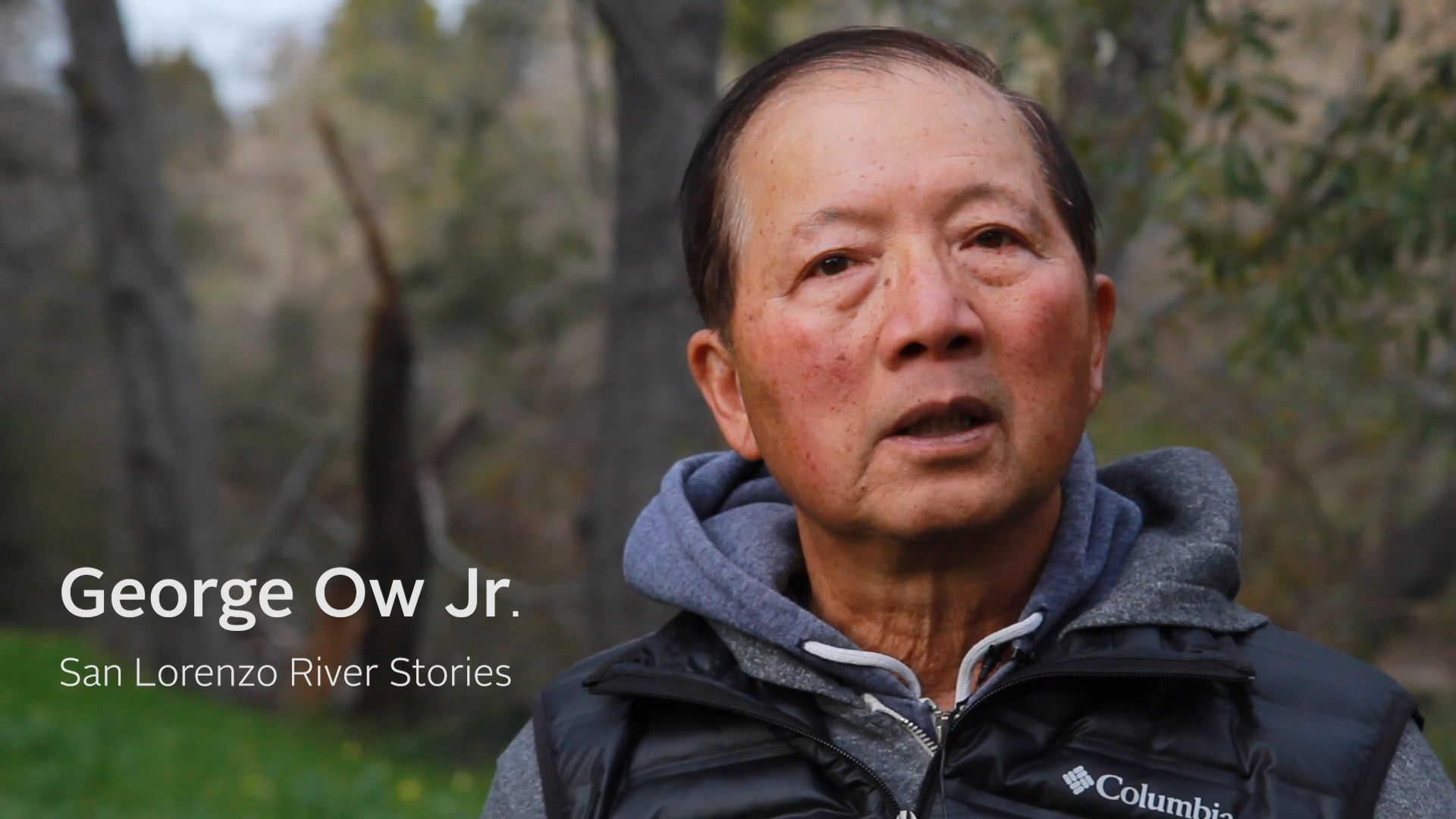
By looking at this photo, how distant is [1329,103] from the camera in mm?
4336

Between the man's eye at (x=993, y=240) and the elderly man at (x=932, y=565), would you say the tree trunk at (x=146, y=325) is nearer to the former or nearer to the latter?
the elderly man at (x=932, y=565)

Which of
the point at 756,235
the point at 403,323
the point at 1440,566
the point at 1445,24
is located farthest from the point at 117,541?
the point at 756,235

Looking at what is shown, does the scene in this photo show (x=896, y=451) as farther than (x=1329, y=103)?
No

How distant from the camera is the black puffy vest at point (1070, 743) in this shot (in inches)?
67.1

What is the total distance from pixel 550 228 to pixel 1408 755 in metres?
15.8

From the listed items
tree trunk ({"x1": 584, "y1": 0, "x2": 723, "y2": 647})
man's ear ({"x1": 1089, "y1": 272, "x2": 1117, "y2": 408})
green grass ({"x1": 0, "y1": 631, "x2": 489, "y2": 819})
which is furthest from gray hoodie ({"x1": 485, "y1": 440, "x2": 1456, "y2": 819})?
A: tree trunk ({"x1": 584, "y1": 0, "x2": 723, "y2": 647})

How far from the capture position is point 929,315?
175cm

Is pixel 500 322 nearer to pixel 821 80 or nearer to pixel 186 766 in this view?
pixel 186 766

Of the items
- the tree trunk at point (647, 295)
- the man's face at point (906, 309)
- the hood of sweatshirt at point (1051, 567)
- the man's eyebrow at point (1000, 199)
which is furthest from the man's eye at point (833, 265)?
the tree trunk at point (647, 295)

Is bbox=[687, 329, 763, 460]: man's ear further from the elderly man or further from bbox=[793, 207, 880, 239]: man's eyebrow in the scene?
bbox=[793, 207, 880, 239]: man's eyebrow

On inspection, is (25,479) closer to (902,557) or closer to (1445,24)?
(1445,24)

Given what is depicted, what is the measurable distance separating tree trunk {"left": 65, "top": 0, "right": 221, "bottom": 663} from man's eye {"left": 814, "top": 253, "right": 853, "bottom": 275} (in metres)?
10.5

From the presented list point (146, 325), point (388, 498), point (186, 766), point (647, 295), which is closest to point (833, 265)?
point (647, 295)

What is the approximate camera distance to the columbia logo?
171cm
